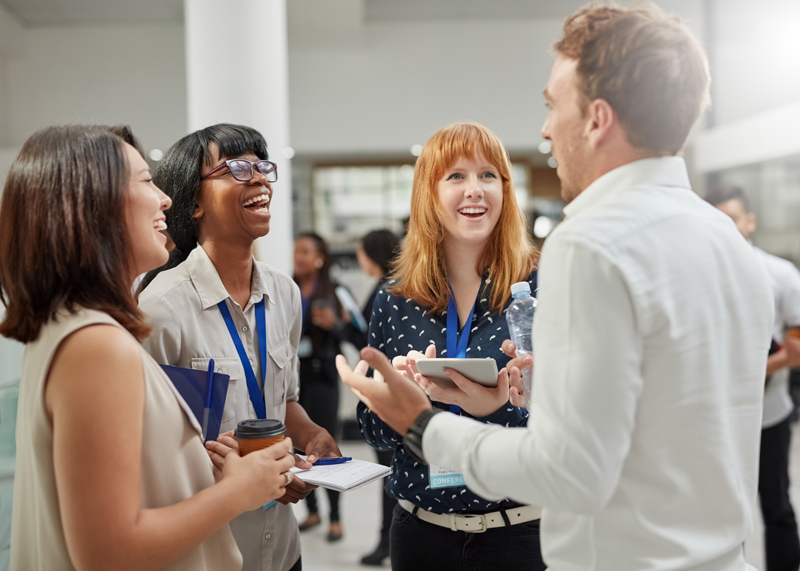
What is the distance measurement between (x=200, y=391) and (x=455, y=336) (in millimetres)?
711

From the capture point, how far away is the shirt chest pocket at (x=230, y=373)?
62.7 inches

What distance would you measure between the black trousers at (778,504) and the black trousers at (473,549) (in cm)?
207

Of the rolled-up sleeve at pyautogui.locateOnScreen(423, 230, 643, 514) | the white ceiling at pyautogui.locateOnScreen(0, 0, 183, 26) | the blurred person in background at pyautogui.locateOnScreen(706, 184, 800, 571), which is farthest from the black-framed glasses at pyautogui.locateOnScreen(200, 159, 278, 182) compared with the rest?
the white ceiling at pyautogui.locateOnScreen(0, 0, 183, 26)

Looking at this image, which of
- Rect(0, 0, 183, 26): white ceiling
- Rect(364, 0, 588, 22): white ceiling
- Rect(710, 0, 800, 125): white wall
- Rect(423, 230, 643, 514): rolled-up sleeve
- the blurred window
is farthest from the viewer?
the blurred window

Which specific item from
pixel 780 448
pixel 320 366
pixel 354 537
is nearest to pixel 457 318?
pixel 780 448

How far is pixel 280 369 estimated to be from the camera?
177 cm

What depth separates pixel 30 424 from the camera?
1.03 meters

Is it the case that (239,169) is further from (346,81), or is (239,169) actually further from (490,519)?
(346,81)

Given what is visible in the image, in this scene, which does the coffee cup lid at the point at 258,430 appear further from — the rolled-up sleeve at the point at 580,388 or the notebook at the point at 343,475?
the rolled-up sleeve at the point at 580,388

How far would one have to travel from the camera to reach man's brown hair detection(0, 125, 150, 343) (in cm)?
107

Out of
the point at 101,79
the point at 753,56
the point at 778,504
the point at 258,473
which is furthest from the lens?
the point at 101,79

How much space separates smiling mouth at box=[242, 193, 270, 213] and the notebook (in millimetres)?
679

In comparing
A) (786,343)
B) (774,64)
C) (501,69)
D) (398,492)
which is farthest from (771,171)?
(398,492)

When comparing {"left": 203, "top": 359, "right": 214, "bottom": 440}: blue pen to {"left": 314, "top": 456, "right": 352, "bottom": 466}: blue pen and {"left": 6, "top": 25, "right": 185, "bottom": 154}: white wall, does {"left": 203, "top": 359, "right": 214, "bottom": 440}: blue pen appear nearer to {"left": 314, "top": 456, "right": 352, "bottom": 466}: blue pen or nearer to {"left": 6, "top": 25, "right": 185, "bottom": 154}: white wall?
{"left": 314, "top": 456, "right": 352, "bottom": 466}: blue pen
